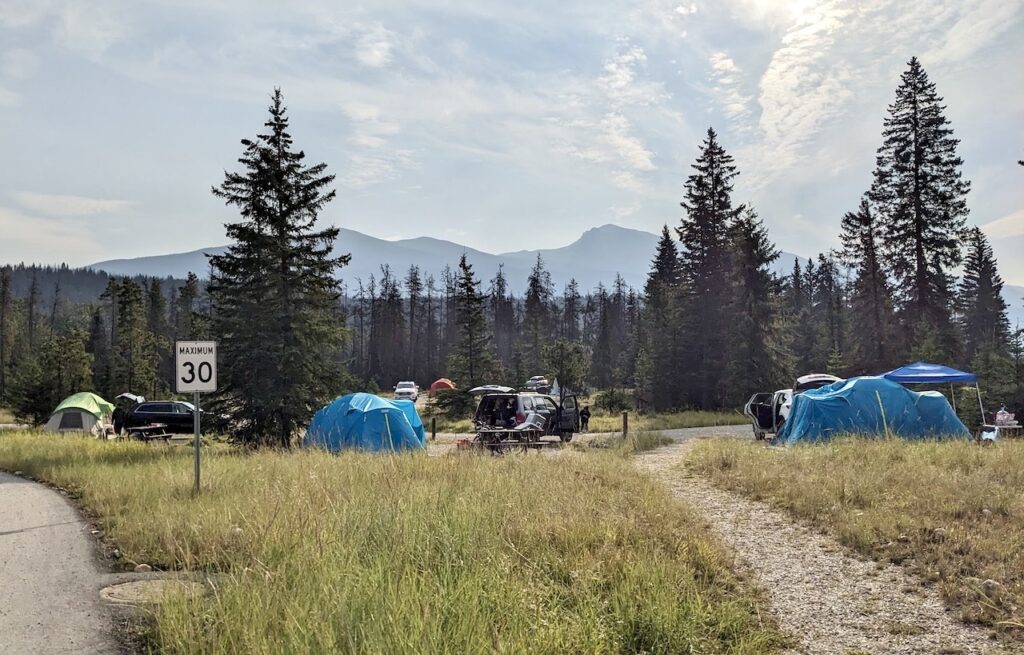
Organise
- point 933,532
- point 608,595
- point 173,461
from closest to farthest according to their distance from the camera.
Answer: point 608,595, point 933,532, point 173,461

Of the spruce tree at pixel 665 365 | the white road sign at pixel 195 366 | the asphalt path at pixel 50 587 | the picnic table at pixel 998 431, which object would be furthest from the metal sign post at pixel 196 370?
the spruce tree at pixel 665 365

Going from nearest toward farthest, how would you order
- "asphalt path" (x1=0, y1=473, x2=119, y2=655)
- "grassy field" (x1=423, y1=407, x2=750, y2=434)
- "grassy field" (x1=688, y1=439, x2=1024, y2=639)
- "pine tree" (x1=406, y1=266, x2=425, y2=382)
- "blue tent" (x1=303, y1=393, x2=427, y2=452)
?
"asphalt path" (x1=0, y1=473, x2=119, y2=655)
"grassy field" (x1=688, y1=439, x2=1024, y2=639)
"blue tent" (x1=303, y1=393, x2=427, y2=452)
"grassy field" (x1=423, y1=407, x2=750, y2=434)
"pine tree" (x1=406, y1=266, x2=425, y2=382)

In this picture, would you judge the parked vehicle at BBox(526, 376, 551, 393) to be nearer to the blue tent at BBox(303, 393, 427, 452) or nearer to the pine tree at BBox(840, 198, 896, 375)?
the pine tree at BBox(840, 198, 896, 375)

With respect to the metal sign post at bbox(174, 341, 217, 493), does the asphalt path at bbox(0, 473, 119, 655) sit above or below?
below

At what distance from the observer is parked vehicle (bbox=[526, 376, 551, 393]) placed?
163 ft

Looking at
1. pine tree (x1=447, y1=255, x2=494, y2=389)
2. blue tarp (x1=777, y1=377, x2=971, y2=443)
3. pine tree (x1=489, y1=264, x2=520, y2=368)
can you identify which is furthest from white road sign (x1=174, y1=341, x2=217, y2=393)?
pine tree (x1=489, y1=264, x2=520, y2=368)

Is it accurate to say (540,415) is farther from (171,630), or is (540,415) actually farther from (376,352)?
(376,352)

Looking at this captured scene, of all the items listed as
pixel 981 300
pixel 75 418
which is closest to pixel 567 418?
pixel 75 418

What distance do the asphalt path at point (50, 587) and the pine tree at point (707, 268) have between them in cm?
3350

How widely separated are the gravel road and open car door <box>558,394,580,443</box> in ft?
42.2

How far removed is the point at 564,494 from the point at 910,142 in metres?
36.6

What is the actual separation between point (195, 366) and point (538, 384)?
154 feet

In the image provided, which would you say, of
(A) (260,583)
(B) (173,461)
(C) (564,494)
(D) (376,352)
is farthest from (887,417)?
(D) (376,352)

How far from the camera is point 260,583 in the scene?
4863 millimetres
